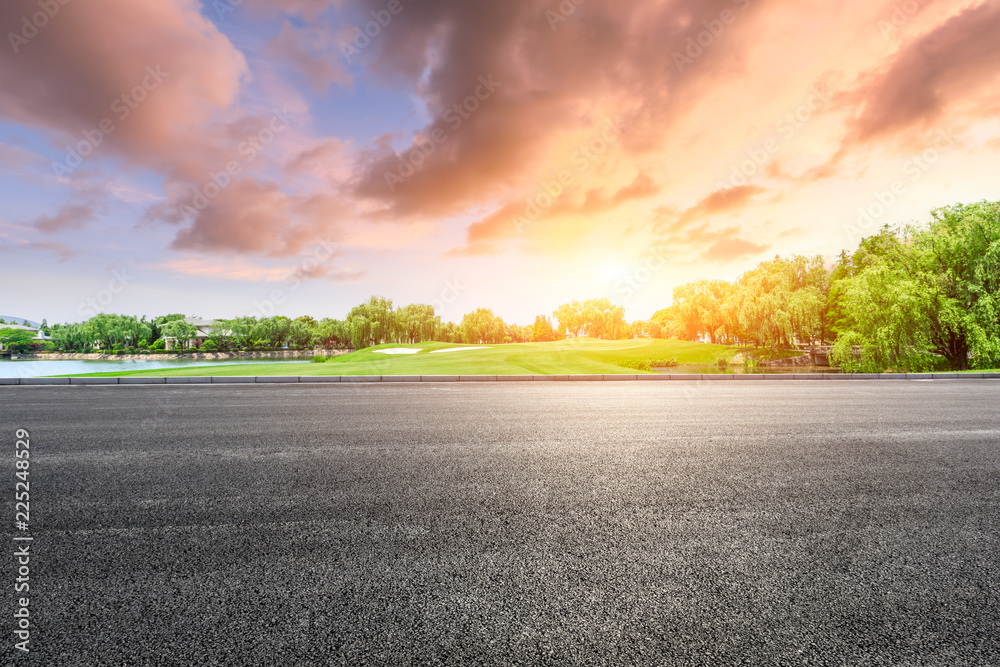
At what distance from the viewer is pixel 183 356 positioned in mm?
69875

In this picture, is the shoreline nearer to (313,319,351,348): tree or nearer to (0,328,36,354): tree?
(313,319,351,348): tree

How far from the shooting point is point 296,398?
35.3 feet

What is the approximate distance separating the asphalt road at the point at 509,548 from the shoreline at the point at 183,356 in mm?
61826

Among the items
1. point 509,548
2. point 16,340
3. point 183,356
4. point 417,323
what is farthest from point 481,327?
point 16,340

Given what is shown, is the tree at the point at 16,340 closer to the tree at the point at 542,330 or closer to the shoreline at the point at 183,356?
the shoreline at the point at 183,356

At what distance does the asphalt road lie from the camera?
195 cm

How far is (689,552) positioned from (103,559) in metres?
3.44

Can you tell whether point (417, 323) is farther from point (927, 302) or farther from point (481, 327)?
point (927, 302)

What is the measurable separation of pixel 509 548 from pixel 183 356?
270ft

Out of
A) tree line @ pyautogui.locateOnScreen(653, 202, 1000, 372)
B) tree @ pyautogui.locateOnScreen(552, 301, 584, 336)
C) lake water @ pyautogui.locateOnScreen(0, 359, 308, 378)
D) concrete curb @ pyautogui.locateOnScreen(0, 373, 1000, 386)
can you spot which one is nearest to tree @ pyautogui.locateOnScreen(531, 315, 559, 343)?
tree @ pyautogui.locateOnScreen(552, 301, 584, 336)

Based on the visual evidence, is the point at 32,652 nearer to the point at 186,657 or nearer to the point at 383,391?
the point at 186,657

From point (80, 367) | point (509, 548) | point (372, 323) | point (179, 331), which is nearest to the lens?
point (509, 548)

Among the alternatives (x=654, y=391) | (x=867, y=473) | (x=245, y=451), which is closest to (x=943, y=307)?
(x=654, y=391)

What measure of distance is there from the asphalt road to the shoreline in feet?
203
